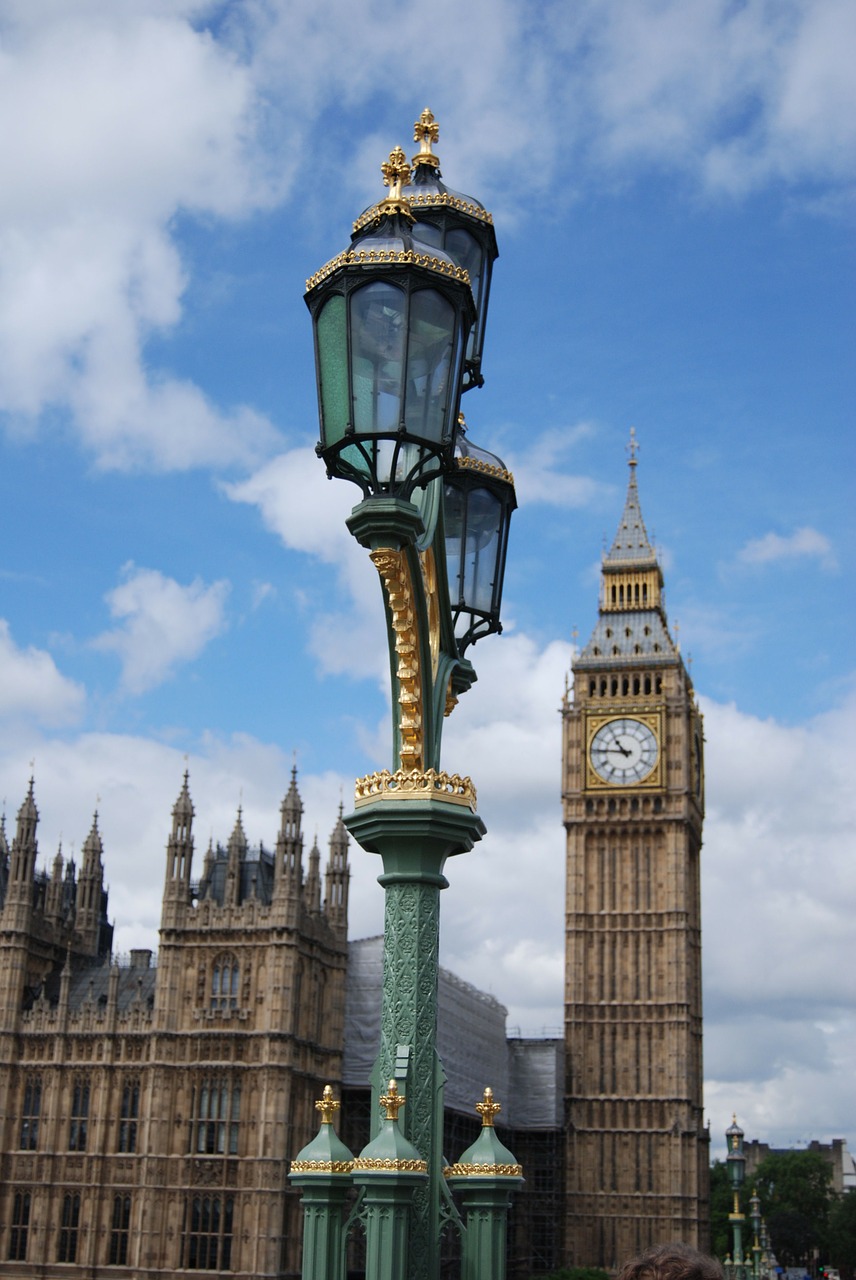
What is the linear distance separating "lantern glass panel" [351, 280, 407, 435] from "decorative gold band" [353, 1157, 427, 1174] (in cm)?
401

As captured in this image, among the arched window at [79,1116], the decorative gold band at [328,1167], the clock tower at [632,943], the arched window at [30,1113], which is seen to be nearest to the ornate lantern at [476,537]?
the decorative gold band at [328,1167]

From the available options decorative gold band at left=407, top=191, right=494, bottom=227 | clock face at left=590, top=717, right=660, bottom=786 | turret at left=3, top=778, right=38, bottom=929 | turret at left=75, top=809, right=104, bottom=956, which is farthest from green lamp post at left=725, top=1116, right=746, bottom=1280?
clock face at left=590, top=717, right=660, bottom=786

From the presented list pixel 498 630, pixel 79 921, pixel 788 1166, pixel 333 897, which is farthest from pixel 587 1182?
pixel 498 630

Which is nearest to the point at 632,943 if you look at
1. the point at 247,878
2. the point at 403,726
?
the point at 247,878

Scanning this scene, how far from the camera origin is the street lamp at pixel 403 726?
28.6 feet

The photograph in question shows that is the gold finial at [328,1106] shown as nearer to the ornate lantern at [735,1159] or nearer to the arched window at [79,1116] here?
the ornate lantern at [735,1159]

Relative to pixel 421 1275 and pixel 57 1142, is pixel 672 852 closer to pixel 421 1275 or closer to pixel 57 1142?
pixel 57 1142

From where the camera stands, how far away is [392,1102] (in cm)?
848

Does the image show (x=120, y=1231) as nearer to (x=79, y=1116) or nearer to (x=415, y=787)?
(x=79, y=1116)

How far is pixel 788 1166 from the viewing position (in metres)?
115

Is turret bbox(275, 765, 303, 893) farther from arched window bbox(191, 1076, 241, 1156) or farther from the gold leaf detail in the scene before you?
the gold leaf detail

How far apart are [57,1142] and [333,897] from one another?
1292cm

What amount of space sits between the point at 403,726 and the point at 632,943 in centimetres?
6643

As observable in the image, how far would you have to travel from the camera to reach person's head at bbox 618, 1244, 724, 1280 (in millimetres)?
3861
